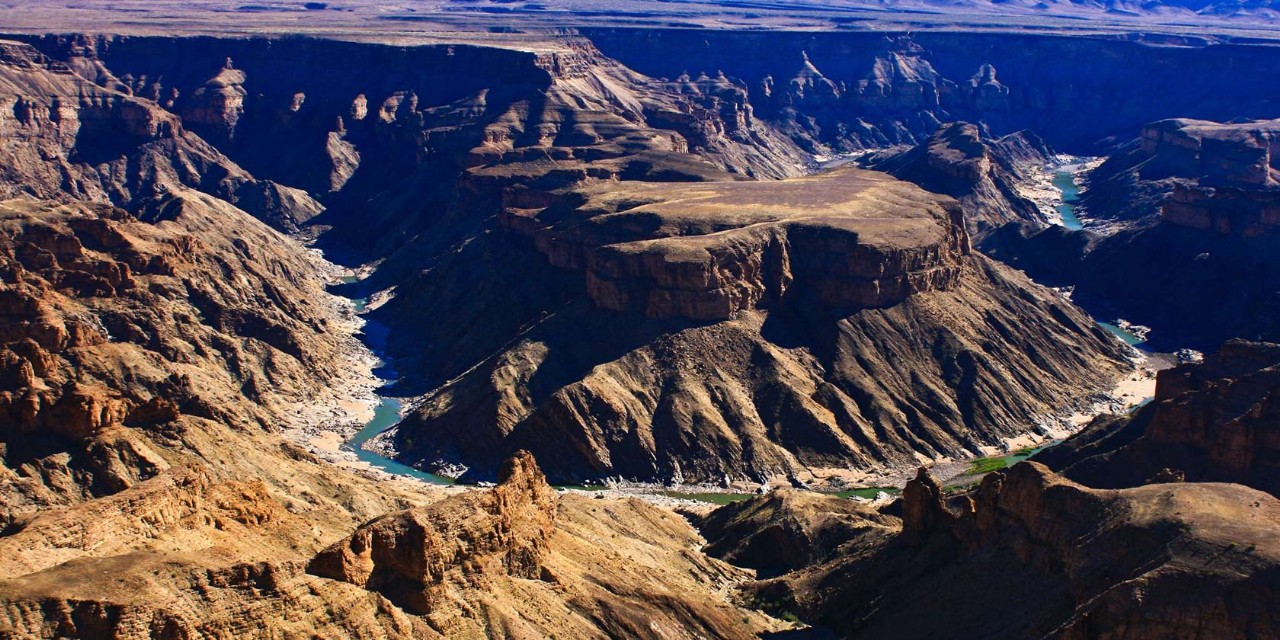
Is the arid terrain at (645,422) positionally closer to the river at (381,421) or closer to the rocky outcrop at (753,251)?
the rocky outcrop at (753,251)

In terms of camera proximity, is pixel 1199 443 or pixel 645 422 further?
pixel 645 422

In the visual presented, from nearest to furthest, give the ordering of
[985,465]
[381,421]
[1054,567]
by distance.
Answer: [1054,567], [985,465], [381,421]

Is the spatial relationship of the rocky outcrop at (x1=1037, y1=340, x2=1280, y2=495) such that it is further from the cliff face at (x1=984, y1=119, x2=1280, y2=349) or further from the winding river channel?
the cliff face at (x1=984, y1=119, x2=1280, y2=349)

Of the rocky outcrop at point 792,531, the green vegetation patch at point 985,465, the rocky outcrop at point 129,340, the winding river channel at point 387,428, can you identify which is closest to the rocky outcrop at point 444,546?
the rocky outcrop at point 792,531

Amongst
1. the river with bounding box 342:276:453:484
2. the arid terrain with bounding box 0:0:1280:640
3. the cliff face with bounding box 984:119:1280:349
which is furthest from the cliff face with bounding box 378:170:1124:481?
the cliff face with bounding box 984:119:1280:349

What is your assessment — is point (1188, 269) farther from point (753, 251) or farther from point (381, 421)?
point (381, 421)

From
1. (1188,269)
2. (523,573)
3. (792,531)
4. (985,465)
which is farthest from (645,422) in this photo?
(1188,269)
